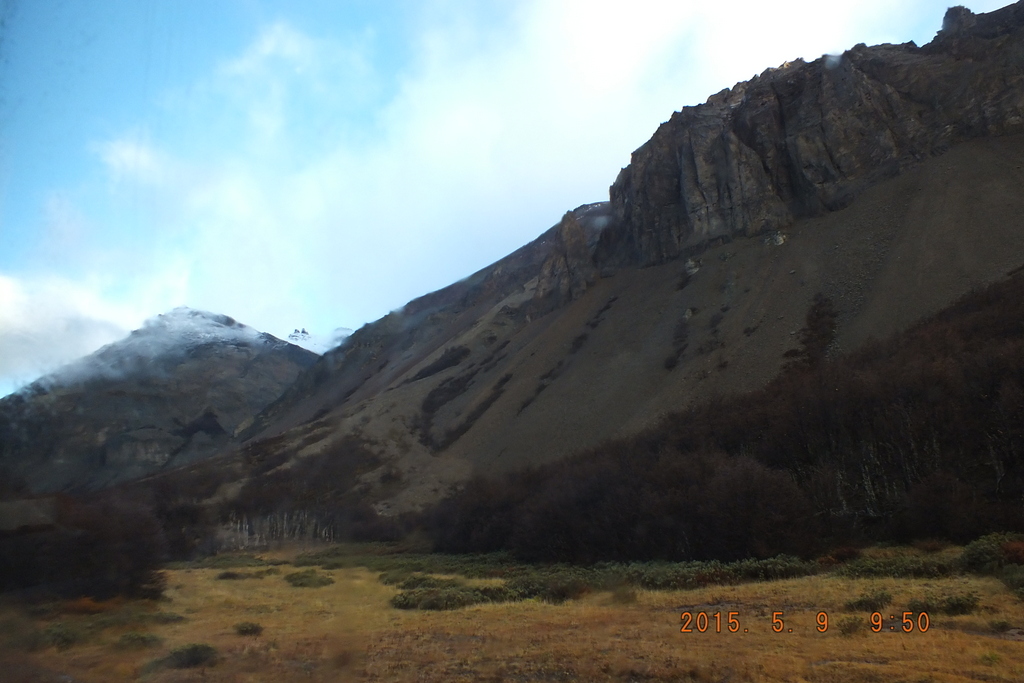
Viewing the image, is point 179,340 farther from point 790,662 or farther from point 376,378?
point 790,662

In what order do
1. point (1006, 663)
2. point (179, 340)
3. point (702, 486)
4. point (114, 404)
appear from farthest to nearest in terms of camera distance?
point (179, 340) < point (114, 404) < point (702, 486) < point (1006, 663)

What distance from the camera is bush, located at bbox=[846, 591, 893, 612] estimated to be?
11.2 meters

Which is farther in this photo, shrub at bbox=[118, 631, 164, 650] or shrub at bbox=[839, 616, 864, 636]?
shrub at bbox=[839, 616, 864, 636]

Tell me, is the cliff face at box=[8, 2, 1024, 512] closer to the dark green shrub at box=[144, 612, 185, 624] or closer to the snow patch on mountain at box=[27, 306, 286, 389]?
the snow patch on mountain at box=[27, 306, 286, 389]

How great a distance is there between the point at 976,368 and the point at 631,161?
6185 centimetres

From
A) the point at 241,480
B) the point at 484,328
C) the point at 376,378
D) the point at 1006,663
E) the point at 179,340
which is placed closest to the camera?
the point at 1006,663

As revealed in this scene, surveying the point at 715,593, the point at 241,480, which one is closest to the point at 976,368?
the point at 715,593

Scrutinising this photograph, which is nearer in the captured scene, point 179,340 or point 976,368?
point 976,368

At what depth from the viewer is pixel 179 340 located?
5812 inches

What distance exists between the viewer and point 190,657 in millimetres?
7906

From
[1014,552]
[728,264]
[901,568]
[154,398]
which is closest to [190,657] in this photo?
[901,568]

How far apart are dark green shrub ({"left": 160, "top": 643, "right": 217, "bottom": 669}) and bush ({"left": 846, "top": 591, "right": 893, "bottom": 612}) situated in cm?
1047

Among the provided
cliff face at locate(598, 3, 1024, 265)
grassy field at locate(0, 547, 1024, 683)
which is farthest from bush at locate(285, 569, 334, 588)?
cliff face at locate(598, 3, 1024, 265)

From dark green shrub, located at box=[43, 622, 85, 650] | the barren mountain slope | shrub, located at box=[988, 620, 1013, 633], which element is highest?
the barren mountain slope
